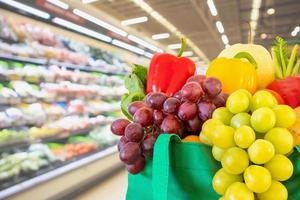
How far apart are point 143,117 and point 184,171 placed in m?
0.16

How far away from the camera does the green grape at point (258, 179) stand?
0.53m

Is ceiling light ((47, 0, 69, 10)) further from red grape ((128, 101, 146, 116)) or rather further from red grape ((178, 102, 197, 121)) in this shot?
red grape ((178, 102, 197, 121))

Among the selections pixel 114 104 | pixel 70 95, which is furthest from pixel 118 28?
pixel 70 95

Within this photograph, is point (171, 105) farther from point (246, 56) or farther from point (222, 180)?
point (246, 56)

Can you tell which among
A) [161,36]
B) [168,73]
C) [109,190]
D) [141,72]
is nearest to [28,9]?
[109,190]

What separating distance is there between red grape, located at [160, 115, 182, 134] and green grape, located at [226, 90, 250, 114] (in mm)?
129

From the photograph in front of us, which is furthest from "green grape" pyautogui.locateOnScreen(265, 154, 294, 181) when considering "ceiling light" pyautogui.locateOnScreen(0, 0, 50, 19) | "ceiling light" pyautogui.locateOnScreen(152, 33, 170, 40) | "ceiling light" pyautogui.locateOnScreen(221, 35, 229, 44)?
"ceiling light" pyautogui.locateOnScreen(221, 35, 229, 44)

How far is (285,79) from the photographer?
Result: 0.79 meters

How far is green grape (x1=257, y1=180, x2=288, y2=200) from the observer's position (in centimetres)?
55

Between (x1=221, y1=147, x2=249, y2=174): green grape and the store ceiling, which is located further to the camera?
the store ceiling

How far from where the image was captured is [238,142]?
56 cm

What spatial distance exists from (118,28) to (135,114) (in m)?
4.41

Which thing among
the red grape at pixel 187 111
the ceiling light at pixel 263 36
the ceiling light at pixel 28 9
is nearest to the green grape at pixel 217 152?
the red grape at pixel 187 111

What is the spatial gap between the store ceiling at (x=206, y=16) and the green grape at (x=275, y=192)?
31.6ft
